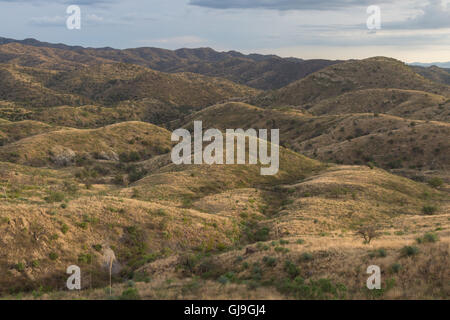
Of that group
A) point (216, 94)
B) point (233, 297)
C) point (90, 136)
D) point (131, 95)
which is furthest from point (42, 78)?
point (233, 297)

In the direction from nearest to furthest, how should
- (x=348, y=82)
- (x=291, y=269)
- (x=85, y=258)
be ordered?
(x=291, y=269), (x=85, y=258), (x=348, y=82)

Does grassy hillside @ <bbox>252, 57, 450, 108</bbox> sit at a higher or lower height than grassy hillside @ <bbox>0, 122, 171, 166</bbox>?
higher

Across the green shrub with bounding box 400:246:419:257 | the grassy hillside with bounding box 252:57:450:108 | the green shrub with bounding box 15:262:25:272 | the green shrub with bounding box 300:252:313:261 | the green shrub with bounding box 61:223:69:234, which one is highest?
the grassy hillside with bounding box 252:57:450:108

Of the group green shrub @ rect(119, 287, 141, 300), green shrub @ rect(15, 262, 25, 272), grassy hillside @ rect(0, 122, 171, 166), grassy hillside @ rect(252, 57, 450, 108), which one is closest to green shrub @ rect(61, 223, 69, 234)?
green shrub @ rect(15, 262, 25, 272)

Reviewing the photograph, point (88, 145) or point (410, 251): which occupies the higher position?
point (88, 145)

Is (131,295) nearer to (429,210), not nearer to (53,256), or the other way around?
(53,256)

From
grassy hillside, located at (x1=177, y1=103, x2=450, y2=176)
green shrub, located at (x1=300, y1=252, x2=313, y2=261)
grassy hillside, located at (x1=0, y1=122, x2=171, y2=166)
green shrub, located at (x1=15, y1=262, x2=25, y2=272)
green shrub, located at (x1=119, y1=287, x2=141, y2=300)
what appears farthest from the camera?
grassy hillside, located at (x1=177, y1=103, x2=450, y2=176)

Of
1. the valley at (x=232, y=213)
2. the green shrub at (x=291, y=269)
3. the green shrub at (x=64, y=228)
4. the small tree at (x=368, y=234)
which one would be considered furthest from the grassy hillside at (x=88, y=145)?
the green shrub at (x=291, y=269)

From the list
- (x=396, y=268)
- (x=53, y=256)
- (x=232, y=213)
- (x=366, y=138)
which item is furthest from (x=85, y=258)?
(x=366, y=138)

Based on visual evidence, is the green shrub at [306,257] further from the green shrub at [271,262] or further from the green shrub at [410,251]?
the green shrub at [410,251]

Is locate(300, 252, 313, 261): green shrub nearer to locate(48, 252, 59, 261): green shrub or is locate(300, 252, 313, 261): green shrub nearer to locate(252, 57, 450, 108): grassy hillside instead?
locate(48, 252, 59, 261): green shrub

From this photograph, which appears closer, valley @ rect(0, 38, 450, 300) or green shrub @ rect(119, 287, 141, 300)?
green shrub @ rect(119, 287, 141, 300)
